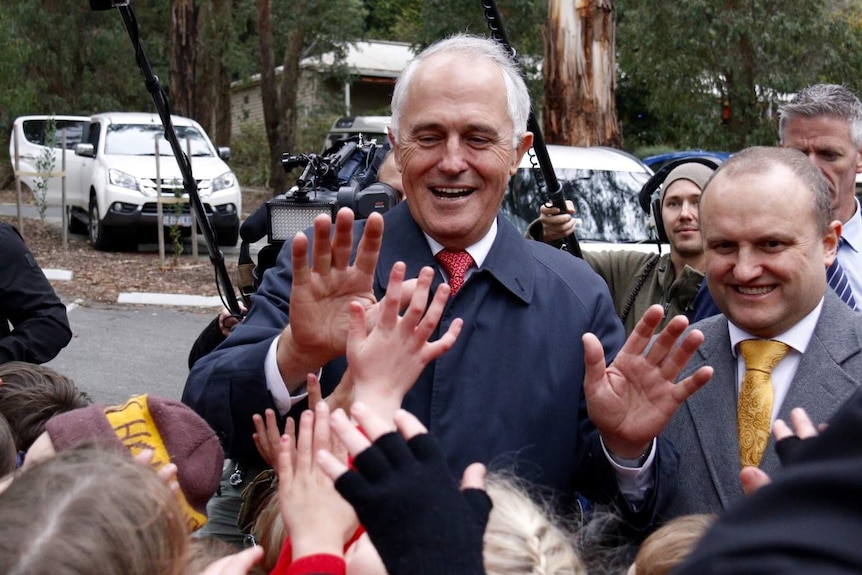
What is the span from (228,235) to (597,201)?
8.44 metres

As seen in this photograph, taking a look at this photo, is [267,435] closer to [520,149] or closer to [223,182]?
[520,149]

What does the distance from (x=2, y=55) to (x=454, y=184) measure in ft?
62.5

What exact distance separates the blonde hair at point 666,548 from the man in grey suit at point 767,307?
0.45 metres

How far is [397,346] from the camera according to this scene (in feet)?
6.69

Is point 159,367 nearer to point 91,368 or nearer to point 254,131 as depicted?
point 91,368

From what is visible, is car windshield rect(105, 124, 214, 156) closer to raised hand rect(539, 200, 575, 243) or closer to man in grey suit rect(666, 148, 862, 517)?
raised hand rect(539, 200, 575, 243)

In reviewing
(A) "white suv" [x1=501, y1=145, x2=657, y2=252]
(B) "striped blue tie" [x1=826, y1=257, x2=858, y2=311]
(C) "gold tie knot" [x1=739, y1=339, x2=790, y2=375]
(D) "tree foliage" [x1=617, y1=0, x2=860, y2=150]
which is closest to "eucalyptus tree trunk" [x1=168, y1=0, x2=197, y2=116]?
(D) "tree foliage" [x1=617, y1=0, x2=860, y2=150]

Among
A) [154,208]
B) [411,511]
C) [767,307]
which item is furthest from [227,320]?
[154,208]

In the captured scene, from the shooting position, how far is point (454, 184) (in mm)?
2648

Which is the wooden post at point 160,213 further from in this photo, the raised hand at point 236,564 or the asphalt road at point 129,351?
the raised hand at point 236,564

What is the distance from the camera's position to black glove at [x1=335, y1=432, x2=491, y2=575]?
1.29 m

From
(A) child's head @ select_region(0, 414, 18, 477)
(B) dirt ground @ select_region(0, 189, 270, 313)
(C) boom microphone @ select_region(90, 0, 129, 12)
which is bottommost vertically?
(B) dirt ground @ select_region(0, 189, 270, 313)

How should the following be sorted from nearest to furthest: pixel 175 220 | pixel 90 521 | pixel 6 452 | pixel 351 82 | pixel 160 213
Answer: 1. pixel 90 521
2. pixel 6 452
3. pixel 160 213
4. pixel 175 220
5. pixel 351 82

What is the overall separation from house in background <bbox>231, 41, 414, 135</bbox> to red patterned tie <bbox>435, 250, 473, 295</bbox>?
26.2 metres
